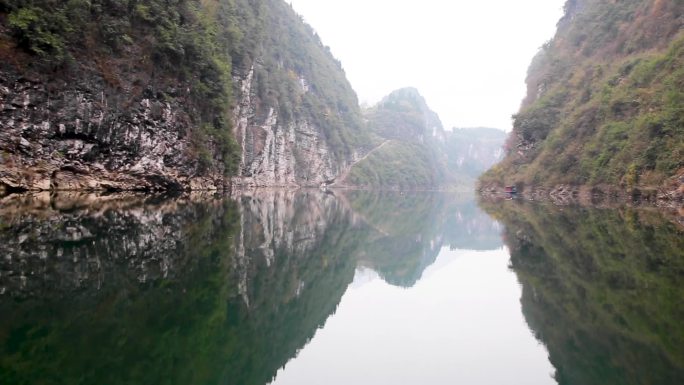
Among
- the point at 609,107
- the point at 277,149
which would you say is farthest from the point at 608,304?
the point at 277,149

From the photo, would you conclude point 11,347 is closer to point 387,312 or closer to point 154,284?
point 154,284

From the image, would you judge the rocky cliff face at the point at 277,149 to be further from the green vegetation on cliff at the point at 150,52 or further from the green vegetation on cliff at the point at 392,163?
the green vegetation on cliff at the point at 392,163

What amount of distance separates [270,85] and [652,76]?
192 feet

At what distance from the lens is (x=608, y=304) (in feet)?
27.0

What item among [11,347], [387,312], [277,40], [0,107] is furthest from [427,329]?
[277,40]

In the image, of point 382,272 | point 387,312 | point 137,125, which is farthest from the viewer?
point 137,125

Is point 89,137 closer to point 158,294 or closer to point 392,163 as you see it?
point 158,294

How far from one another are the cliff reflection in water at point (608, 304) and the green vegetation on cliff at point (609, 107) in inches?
877

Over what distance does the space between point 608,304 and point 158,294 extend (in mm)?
8104

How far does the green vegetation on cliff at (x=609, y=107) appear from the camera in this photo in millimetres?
34500

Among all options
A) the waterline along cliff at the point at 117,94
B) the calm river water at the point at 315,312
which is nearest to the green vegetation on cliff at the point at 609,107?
the calm river water at the point at 315,312

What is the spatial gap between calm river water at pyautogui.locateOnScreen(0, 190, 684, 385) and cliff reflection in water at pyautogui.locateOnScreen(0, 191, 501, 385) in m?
0.03

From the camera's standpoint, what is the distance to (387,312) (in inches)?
331

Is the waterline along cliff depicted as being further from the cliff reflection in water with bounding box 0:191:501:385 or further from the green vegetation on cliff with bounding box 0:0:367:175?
the cliff reflection in water with bounding box 0:191:501:385
